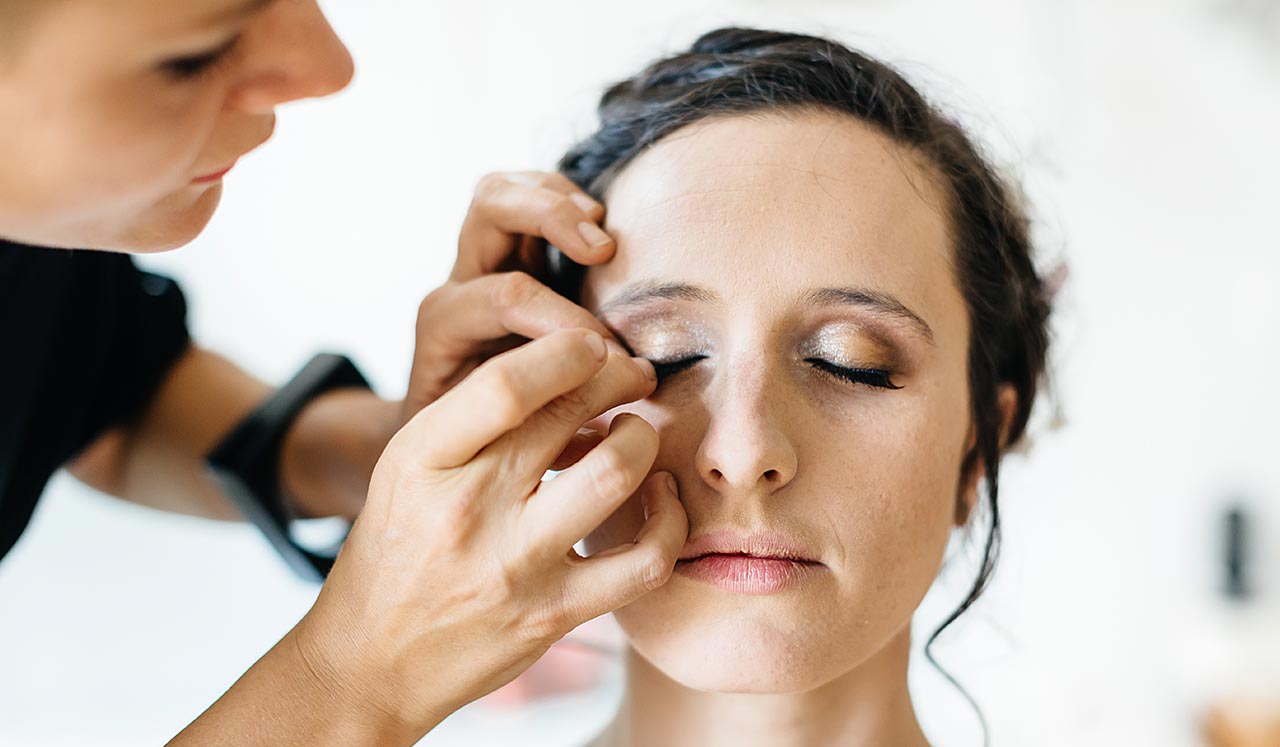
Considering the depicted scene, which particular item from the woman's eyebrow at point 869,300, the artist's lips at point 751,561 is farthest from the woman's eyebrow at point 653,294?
the artist's lips at point 751,561

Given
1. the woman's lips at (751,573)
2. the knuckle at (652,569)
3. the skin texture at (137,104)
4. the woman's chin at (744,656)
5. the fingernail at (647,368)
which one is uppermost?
the skin texture at (137,104)

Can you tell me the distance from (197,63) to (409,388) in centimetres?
57

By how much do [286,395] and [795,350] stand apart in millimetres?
834

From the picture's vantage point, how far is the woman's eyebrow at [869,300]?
1.05 metres

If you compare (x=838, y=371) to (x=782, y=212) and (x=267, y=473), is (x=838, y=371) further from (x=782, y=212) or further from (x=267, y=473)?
(x=267, y=473)

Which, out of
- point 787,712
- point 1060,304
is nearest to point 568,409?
point 787,712

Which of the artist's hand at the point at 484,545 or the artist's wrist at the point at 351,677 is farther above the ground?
the artist's hand at the point at 484,545

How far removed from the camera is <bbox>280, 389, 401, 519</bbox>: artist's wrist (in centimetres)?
148

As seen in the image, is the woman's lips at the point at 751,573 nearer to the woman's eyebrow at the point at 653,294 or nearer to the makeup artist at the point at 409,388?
the makeup artist at the point at 409,388

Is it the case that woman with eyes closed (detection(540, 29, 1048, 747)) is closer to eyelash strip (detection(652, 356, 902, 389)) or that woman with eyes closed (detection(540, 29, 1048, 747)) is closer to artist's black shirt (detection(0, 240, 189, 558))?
eyelash strip (detection(652, 356, 902, 389))

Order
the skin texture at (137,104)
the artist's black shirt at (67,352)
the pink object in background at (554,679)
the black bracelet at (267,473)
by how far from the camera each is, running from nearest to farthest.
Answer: the skin texture at (137,104) → the artist's black shirt at (67,352) → the black bracelet at (267,473) → the pink object in background at (554,679)

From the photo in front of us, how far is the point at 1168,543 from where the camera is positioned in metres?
2.62

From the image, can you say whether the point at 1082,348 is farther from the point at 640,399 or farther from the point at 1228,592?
the point at 640,399

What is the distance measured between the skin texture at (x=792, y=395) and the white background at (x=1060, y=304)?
3.76 feet
